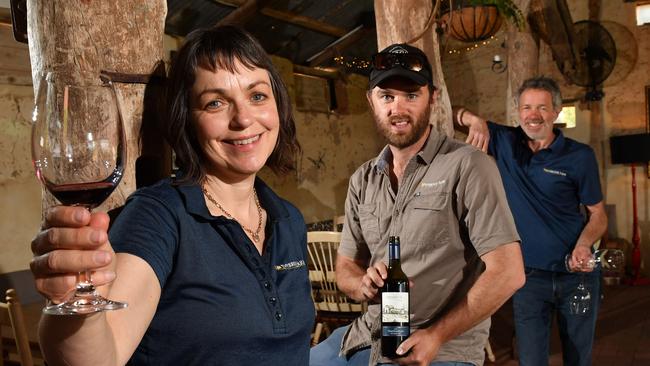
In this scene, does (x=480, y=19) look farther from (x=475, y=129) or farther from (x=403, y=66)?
(x=403, y=66)

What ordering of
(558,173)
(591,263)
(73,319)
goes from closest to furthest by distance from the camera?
(73,319)
(591,263)
(558,173)

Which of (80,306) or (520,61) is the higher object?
(520,61)

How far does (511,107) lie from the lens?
682cm

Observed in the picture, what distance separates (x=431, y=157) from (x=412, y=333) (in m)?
0.64

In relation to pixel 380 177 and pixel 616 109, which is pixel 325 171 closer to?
pixel 616 109

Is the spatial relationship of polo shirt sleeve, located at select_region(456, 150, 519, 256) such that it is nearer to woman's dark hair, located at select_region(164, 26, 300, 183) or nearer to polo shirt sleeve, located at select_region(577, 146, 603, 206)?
woman's dark hair, located at select_region(164, 26, 300, 183)

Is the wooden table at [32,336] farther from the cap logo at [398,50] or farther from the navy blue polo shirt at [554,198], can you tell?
the navy blue polo shirt at [554,198]

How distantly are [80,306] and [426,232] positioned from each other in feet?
4.51

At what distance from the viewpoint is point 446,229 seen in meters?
2.01

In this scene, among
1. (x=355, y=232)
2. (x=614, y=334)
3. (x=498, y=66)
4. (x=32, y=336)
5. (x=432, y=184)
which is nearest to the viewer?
(x=432, y=184)

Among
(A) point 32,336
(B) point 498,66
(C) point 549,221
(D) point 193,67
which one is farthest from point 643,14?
(D) point 193,67

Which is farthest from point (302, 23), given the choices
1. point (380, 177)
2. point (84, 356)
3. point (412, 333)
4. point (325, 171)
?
point (84, 356)

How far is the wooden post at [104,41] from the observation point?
1.23 meters

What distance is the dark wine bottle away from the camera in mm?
1817
